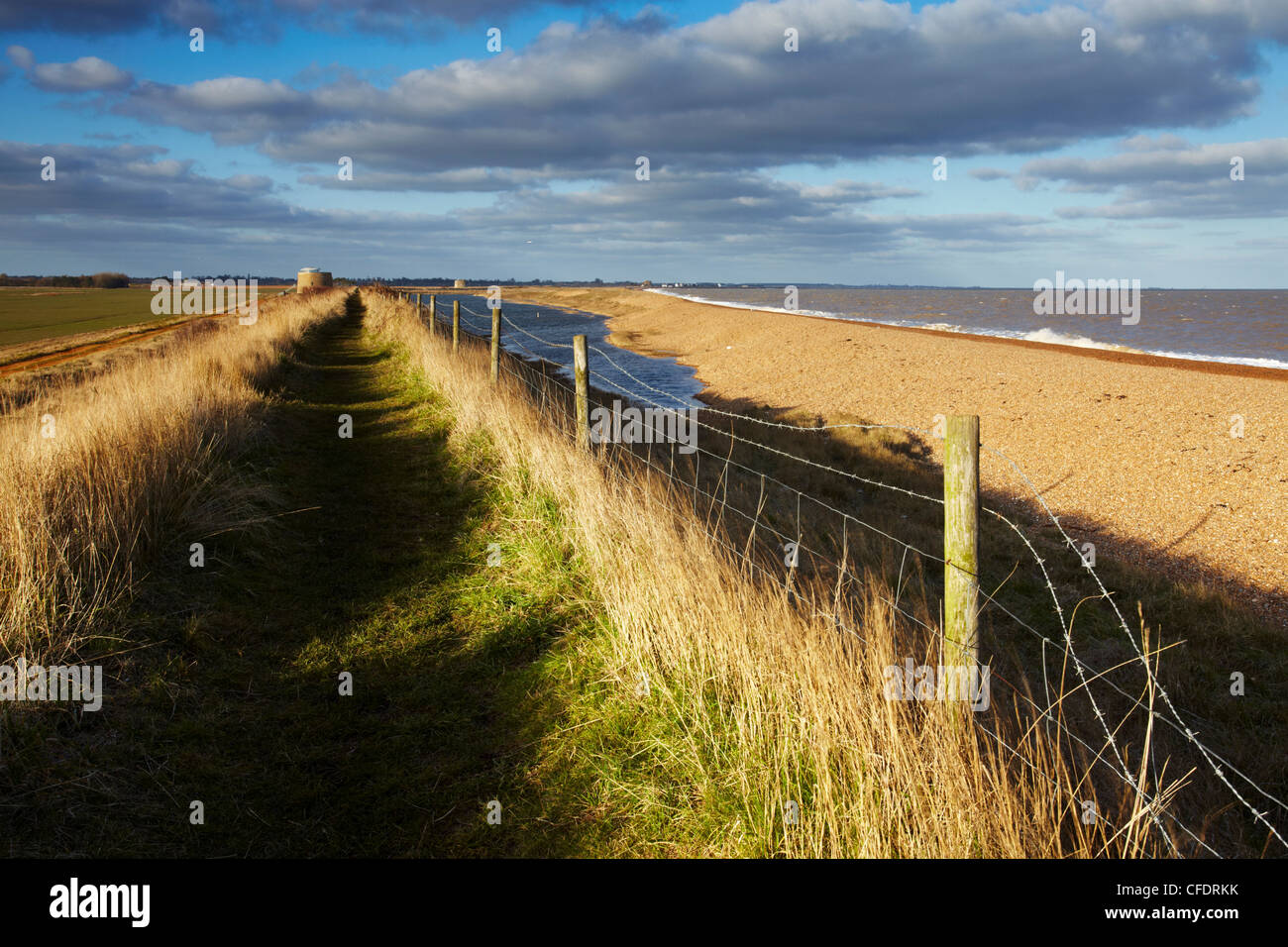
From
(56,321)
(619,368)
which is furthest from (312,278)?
(619,368)

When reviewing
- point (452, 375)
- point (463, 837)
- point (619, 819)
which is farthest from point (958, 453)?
point (452, 375)

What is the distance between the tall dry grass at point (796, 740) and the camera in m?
2.64

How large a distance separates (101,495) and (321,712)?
8.47ft

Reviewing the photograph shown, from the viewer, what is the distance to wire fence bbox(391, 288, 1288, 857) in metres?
3.55

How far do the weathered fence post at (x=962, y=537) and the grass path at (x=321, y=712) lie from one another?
6.06 ft

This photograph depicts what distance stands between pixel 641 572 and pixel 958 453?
215 centimetres

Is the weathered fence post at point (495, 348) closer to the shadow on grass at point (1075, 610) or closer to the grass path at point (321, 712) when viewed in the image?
the shadow on grass at point (1075, 610)

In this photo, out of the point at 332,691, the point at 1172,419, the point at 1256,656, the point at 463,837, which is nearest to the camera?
the point at 463,837

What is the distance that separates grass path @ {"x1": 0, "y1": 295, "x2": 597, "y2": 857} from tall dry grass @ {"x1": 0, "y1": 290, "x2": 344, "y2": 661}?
0.95 feet
